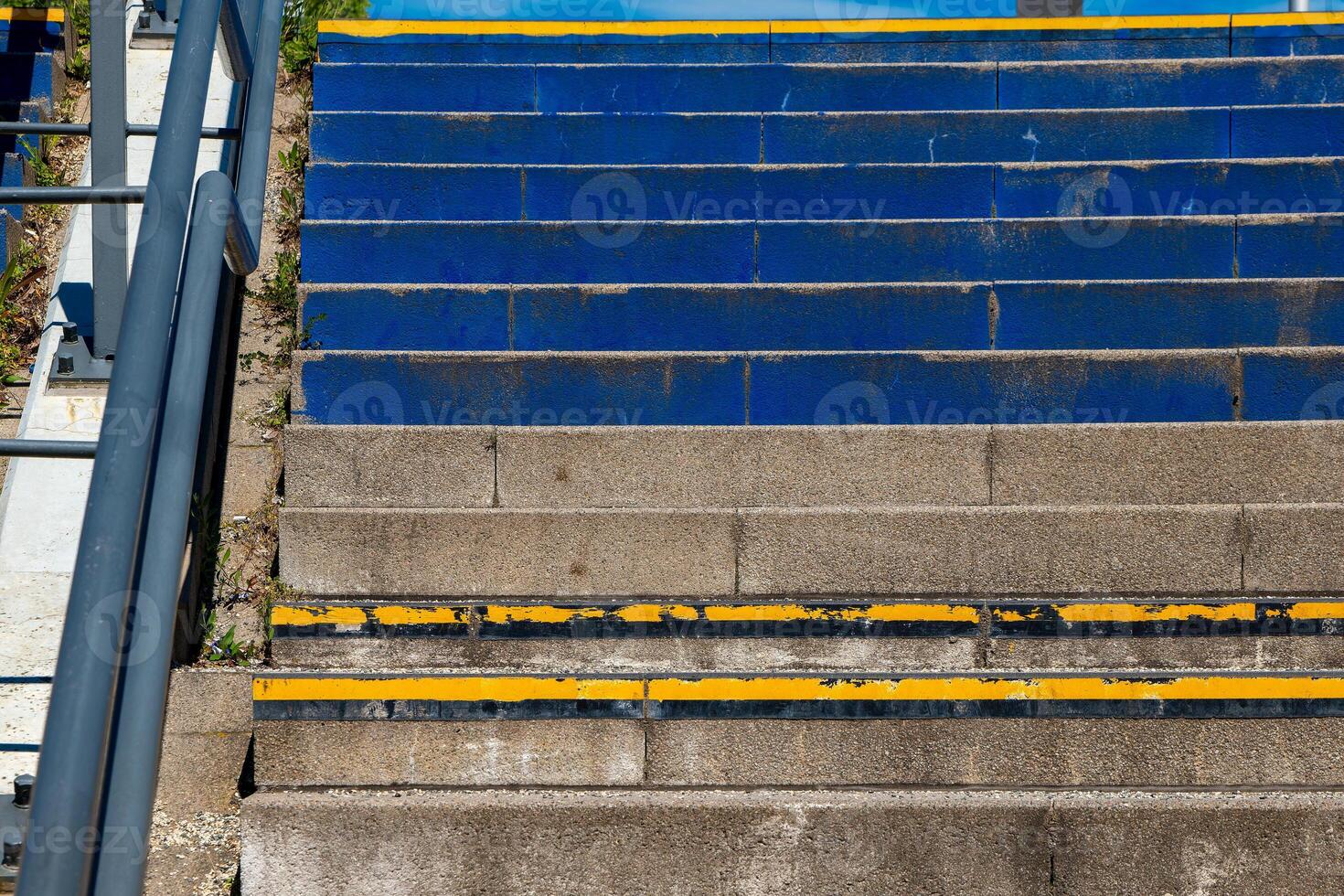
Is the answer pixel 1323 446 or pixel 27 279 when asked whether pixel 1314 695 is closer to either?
pixel 1323 446

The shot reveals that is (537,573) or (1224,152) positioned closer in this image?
(537,573)

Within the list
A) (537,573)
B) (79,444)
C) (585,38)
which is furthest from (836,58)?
(79,444)

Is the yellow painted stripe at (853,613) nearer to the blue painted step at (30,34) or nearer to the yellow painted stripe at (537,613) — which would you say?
the yellow painted stripe at (537,613)

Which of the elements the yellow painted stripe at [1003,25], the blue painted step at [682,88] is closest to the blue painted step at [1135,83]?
the blue painted step at [682,88]

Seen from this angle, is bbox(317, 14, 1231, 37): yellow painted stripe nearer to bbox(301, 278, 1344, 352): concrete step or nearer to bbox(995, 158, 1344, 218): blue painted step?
bbox(995, 158, 1344, 218): blue painted step

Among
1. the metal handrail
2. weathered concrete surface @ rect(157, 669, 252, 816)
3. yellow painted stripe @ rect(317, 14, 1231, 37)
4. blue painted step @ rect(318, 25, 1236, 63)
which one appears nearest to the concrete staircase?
weathered concrete surface @ rect(157, 669, 252, 816)

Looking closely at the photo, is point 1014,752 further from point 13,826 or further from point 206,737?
point 13,826
